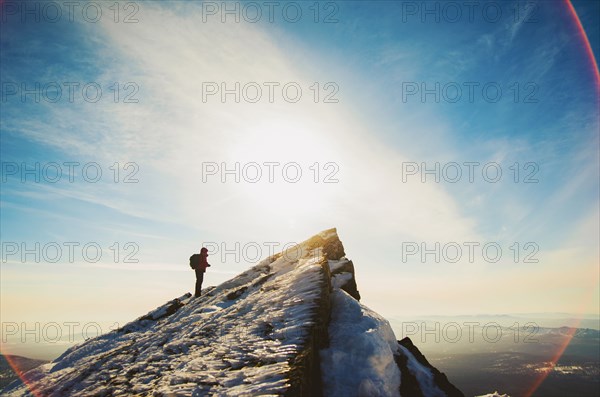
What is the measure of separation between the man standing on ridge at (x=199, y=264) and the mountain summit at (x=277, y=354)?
7871mm

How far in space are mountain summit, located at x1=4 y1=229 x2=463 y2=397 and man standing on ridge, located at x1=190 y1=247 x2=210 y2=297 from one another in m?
7.87

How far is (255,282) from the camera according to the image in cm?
1816

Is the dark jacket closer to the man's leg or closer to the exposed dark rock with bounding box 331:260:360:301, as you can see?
the man's leg

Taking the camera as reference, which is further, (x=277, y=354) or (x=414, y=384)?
(x=414, y=384)

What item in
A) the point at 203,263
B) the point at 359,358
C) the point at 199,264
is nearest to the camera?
the point at 359,358

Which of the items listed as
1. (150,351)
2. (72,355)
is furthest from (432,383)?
(72,355)

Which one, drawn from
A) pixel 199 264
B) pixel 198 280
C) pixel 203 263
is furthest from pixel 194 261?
pixel 198 280

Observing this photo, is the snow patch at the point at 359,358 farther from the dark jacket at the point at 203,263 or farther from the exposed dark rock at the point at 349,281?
the dark jacket at the point at 203,263

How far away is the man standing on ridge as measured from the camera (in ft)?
82.6

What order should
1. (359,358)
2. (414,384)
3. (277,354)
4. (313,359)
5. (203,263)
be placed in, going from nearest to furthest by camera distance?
(277,354) < (313,359) < (359,358) < (414,384) < (203,263)

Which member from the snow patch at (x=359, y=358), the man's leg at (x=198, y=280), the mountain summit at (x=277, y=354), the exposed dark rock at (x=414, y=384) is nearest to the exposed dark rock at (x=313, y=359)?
the mountain summit at (x=277, y=354)

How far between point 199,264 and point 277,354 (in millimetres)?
17077

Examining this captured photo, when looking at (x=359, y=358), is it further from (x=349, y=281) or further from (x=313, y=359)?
(x=349, y=281)

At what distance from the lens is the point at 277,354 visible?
32.4ft
